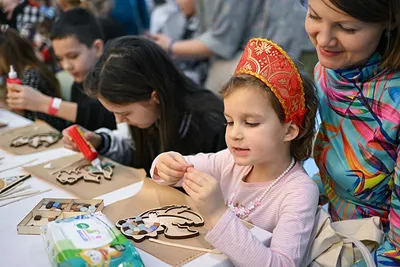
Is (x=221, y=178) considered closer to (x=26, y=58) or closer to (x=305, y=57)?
(x=305, y=57)

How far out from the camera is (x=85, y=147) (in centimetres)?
145

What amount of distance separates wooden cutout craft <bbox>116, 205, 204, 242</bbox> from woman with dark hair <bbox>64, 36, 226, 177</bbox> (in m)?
0.50

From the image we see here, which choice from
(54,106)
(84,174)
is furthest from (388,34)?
(54,106)

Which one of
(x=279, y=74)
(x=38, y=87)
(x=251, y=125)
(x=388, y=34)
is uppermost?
(x=388, y=34)

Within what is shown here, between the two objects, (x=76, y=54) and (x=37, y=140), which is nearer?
(x=37, y=140)

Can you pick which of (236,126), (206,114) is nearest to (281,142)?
(236,126)

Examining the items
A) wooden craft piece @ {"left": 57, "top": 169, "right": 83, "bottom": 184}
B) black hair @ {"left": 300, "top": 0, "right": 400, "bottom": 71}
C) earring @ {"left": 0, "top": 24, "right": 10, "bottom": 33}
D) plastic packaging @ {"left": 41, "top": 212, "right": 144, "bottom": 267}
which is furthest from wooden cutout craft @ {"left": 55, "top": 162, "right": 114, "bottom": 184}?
earring @ {"left": 0, "top": 24, "right": 10, "bottom": 33}

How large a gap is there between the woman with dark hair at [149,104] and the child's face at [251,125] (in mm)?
505

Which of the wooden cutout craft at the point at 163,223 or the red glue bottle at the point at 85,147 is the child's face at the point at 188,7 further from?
the wooden cutout craft at the point at 163,223

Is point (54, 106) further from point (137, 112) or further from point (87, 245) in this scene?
point (87, 245)

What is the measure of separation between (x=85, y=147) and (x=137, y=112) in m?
0.20

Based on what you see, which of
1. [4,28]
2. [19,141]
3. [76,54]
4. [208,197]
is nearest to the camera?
[208,197]

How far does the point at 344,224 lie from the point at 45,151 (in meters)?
0.98

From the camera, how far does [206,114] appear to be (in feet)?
5.37
